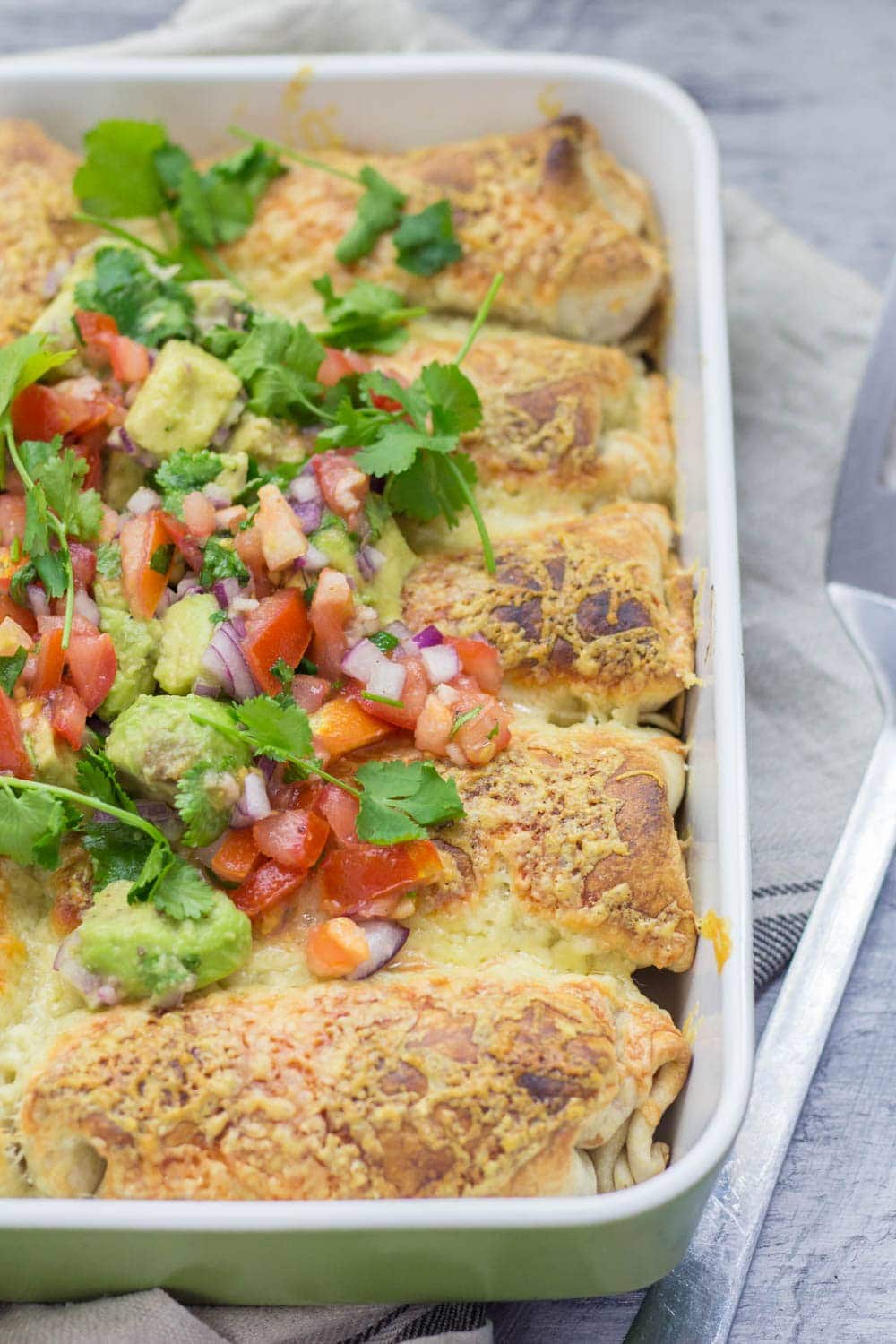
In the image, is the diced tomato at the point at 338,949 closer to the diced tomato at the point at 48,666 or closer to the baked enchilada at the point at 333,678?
the baked enchilada at the point at 333,678

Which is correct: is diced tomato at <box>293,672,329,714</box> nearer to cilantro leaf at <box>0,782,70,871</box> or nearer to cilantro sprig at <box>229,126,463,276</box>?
cilantro leaf at <box>0,782,70,871</box>

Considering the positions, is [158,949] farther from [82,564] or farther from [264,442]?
[264,442]

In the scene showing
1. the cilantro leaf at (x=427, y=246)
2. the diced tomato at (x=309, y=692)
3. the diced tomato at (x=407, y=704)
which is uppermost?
the cilantro leaf at (x=427, y=246)

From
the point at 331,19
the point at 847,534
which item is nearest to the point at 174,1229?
the point at 847,534

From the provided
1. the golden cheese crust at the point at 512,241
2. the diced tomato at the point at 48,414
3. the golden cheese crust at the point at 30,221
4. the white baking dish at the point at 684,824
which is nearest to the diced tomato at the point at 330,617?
the diced tomato at the point at 48,414

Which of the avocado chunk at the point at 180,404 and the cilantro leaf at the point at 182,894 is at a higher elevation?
the avocado chunk at the point at 180,404

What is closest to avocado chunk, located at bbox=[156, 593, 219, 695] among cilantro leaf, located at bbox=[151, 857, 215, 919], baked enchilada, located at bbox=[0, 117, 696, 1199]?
baked enchilada, located at bbox=[0, 117, 696, 1199]
